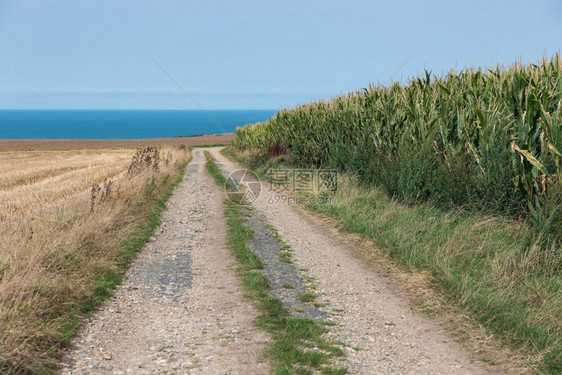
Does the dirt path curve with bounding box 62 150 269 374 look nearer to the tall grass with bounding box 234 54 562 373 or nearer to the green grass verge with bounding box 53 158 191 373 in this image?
the green grass verge with bounding box 53 158 191 373

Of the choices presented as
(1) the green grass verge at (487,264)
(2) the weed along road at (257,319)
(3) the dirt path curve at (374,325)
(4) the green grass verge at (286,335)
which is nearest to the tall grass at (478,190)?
(1) the green grass verge at (487,264)

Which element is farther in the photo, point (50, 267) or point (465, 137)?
point (465, 137)

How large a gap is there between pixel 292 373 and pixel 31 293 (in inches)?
121

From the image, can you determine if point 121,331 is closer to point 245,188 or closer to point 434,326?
point 434,326

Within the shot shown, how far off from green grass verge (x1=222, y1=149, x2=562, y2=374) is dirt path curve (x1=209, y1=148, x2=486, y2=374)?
0.68 m

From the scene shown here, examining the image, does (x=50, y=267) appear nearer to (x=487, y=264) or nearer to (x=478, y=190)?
(x=487, y=264)

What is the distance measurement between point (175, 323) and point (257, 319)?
1004mm

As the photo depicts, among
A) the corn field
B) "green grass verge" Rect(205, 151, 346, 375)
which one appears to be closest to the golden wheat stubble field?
"green grass verge" Rect(205, 151, 346, 375)

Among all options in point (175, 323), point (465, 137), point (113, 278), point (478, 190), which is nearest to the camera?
point (175, 323)

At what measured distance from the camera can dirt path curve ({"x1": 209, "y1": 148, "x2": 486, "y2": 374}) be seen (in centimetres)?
500

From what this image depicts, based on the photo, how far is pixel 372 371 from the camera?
4.79 m

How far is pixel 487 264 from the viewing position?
25.4 feet

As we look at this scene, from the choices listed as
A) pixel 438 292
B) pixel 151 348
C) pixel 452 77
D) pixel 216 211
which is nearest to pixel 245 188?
pixel 216 211

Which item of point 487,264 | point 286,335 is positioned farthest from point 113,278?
point 487,264
